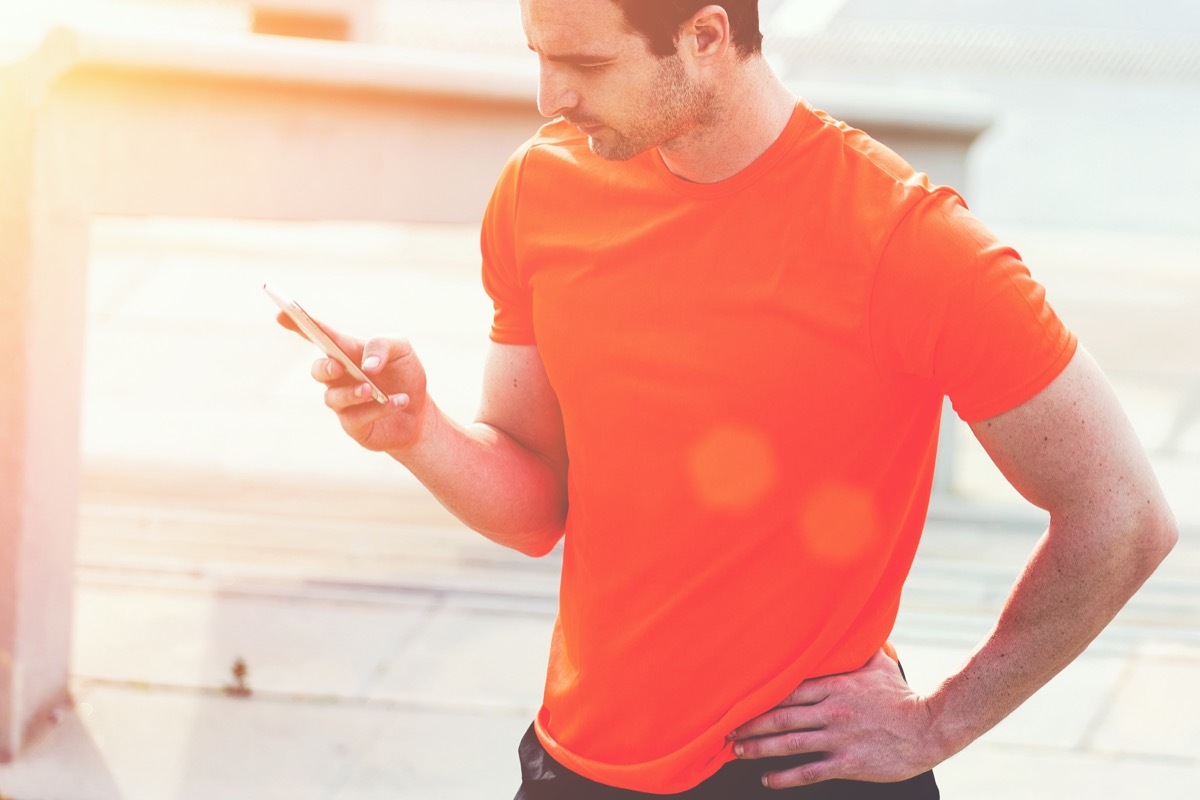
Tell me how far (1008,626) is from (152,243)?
1141 centimetres

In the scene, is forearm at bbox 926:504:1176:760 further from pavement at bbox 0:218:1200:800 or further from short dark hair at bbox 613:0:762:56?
pavement at bbox 0:218:1200:800

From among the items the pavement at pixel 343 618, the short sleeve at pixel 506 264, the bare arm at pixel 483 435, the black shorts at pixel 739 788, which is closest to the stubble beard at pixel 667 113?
the short sleeve at pixel 506 264

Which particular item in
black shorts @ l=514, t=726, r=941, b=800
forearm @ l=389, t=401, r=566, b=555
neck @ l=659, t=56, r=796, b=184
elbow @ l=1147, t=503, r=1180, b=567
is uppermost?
neck @ l=659, t=56, r=796, b=184

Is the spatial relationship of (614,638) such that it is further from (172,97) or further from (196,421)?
(196,421)

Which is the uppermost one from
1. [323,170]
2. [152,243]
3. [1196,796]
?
[323,170]

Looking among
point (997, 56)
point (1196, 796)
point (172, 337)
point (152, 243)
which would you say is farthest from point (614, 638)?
point (997, 56)

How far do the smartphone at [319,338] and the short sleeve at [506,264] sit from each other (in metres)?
0.28

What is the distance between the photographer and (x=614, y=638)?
167 cm

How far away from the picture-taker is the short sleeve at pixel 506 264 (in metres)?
1.74

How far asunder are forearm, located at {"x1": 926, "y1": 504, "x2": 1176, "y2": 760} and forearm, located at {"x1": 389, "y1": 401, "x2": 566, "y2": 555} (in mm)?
585

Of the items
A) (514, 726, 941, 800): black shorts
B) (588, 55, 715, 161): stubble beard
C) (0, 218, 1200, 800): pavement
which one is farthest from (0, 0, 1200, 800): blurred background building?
(588, 55, 715, 161): stubble beard

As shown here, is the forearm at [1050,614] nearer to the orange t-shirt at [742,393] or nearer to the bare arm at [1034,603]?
the bare arm at [1034,603]

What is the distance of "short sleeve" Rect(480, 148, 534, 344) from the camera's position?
1740 mm

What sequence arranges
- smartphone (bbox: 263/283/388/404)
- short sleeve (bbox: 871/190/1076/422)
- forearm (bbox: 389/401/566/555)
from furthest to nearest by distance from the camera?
forearm (bbox: 389/401/566/555) → smartphone (bbox: 263/283/388/404) → short sleeve (bbox: 871/190/1076/422)
